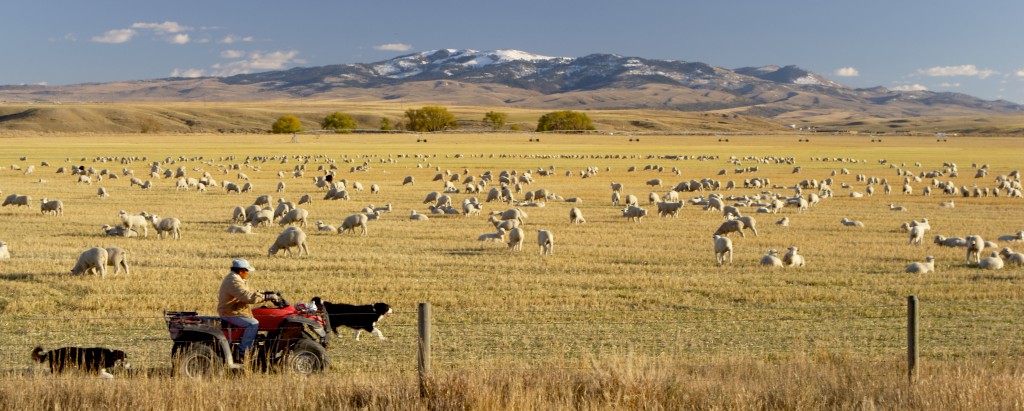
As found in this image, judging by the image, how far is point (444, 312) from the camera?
14.8 meters

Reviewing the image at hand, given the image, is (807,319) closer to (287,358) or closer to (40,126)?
(287,358)

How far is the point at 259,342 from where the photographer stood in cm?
1054

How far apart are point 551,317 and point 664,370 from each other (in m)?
5.25

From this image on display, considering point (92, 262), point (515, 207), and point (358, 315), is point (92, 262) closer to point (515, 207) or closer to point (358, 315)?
point (358, 315)

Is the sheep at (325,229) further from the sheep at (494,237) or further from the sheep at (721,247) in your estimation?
the sheep at (721,247)

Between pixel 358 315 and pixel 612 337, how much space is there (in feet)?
11.3

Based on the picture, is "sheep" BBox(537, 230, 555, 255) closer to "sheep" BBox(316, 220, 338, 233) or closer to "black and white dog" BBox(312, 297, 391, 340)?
"sheep" BBox(316, 220, 338, 233)

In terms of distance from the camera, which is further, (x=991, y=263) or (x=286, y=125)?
(x=286, y=125)

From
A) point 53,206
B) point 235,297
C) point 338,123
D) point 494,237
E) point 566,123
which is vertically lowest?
point 494,237

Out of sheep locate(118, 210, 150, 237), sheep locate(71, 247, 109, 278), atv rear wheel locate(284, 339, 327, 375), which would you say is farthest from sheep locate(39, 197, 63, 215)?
atv rear wheel locate(284, 339, 327, 375)

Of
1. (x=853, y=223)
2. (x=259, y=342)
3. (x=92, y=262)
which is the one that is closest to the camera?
(x=259, y=342)

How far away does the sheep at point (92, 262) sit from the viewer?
695 inches

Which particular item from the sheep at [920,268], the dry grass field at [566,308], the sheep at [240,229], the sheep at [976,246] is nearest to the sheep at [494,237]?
the dry grass field at [566,308]

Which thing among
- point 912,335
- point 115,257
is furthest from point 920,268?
point 115,257
